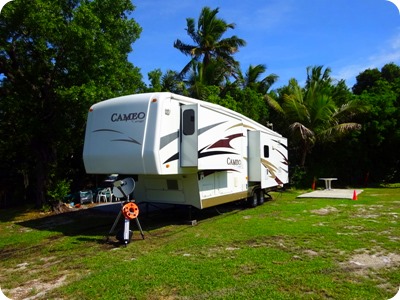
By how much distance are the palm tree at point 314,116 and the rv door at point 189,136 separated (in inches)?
Result: 503

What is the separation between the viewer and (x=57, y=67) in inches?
444

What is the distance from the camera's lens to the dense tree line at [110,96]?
10547 mm

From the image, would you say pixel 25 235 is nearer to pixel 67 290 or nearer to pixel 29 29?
pixel 67 290

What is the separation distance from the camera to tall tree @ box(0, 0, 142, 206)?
10234 millimetres

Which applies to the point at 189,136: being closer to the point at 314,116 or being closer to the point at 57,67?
the point at 57,67

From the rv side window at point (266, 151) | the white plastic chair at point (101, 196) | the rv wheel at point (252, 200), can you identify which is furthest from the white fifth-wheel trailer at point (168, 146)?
the white plastic chair at point (101, 196)

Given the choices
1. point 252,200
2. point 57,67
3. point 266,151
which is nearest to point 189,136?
point 266,151

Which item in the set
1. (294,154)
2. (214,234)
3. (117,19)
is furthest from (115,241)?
(294,154)

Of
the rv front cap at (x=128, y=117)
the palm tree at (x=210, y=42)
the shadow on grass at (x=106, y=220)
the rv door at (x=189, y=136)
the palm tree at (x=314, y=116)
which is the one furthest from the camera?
the palm tree at (x=210, y=42)

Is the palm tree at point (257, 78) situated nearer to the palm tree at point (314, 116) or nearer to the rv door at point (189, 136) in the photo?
the palm tree at point (314, 116)

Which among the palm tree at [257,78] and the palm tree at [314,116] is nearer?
the palm tree at [314,116]

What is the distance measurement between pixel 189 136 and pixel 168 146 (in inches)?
26.4

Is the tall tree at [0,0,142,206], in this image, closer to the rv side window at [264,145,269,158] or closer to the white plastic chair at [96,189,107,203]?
the white plastic chair at [96,189,107,203]

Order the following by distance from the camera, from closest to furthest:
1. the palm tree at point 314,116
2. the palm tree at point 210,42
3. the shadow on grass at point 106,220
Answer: the shadow on grass at point 106,220, the palm tree at point 314,116, the palm tree at point 210,42
